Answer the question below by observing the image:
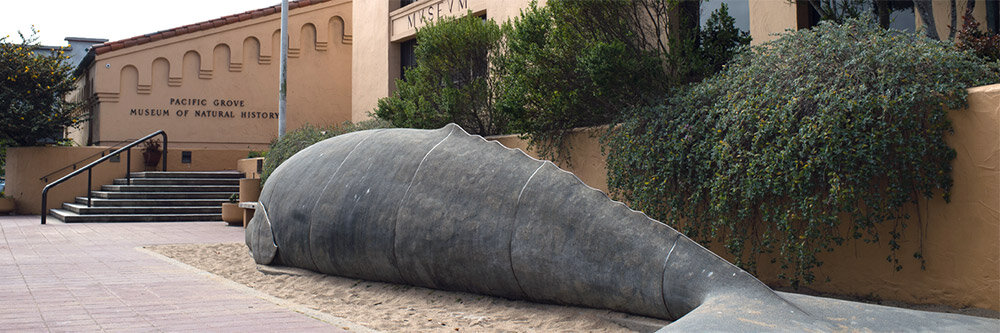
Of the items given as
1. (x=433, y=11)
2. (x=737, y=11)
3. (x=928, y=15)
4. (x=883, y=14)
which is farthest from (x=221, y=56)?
(x=928, y=15)

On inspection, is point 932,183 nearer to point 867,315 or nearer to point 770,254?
point 770,254

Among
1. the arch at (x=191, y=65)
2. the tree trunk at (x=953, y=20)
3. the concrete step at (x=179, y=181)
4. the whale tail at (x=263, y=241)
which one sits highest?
the arch at (x=191, y=65)

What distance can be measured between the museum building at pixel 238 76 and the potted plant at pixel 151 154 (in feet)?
4.81

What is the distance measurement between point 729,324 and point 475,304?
237cm

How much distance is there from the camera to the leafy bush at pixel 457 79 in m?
10.8

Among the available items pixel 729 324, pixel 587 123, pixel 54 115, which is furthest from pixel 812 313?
pixel 54 115

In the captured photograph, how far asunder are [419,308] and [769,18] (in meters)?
5.37

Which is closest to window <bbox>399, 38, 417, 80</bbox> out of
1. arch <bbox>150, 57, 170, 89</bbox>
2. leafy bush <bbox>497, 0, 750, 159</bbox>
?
arch <bbox>150, 57, 170, 89</bbox>

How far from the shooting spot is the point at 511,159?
551 cm

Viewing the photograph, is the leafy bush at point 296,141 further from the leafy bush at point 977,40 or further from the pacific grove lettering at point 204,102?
the leafy bush at point 977,40

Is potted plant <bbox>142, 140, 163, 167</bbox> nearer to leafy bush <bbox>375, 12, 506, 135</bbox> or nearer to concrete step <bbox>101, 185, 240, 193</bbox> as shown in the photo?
concrete step <bbox>101, 185, 240, 193</bbox>

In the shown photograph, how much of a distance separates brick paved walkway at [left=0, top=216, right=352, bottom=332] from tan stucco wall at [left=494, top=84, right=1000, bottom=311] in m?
3.92

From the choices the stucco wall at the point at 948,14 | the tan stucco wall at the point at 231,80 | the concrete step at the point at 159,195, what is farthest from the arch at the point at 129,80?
the stucco wall at the point at 948,14

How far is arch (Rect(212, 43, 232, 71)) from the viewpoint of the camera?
20.0 metres
